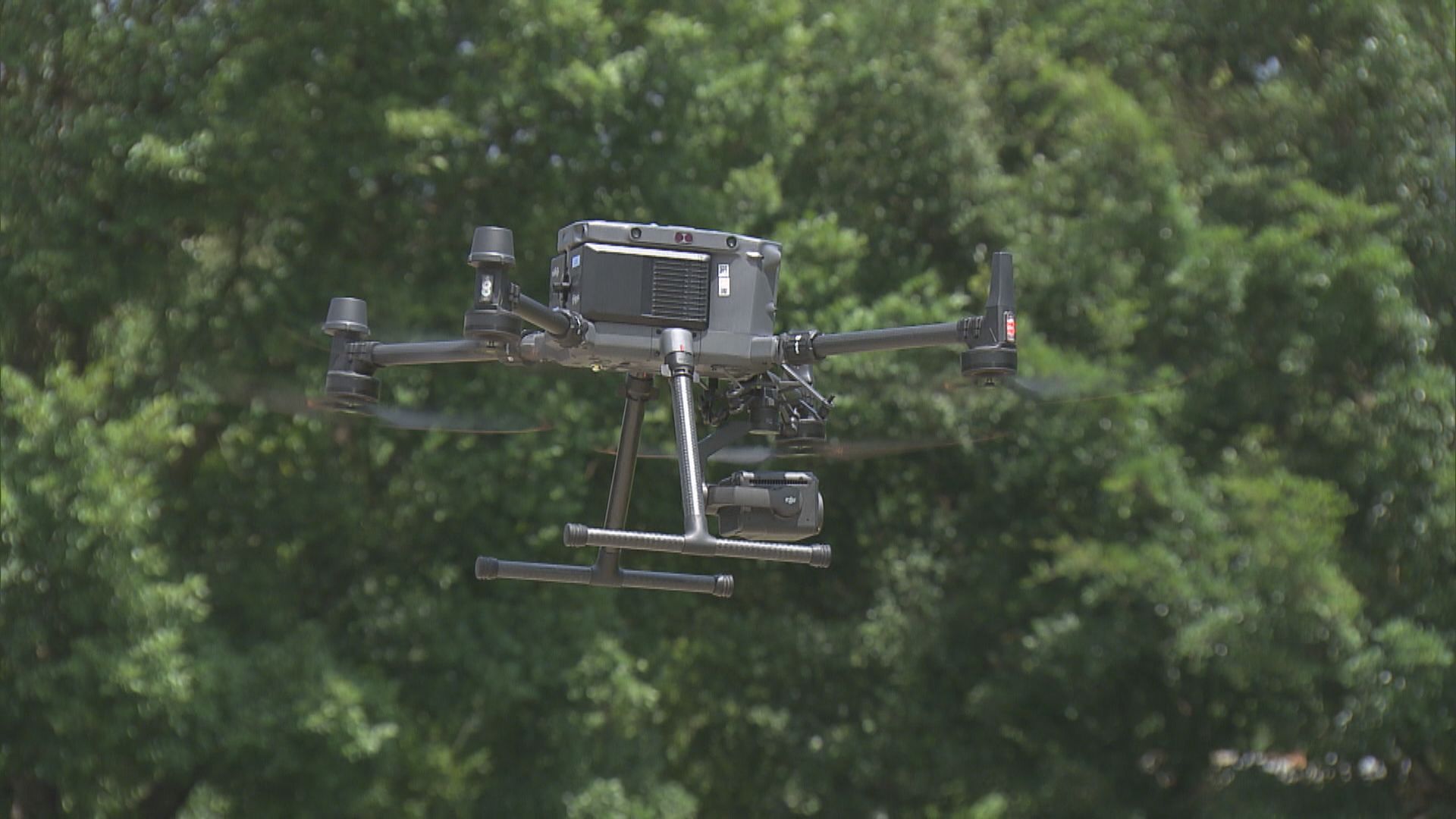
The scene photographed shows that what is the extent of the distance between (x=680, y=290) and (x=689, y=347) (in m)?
0.15

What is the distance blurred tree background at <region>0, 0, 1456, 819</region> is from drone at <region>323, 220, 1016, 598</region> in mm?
5535

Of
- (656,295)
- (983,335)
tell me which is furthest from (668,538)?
(983,335)

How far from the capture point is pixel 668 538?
151 inches

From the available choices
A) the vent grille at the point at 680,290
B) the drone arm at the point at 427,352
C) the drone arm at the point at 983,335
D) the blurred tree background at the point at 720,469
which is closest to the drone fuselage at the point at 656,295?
the vent grille at the point at 680,290

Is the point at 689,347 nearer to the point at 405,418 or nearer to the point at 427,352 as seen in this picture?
the point at 427,352

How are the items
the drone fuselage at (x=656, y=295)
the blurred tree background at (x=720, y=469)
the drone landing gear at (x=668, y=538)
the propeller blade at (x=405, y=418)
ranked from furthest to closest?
the blurred tree background at (x=720, y=469)
the propeller blade at (x=405, y=418)
the drone fuselage at (x=656, y=295)
the drone landing gear at (x=668, y=538)

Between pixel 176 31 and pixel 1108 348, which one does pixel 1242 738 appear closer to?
pixel 1108 348

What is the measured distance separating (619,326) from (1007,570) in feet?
28.8

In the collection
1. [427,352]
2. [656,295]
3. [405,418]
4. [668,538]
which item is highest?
[656,295]

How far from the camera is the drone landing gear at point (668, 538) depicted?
12.7ft

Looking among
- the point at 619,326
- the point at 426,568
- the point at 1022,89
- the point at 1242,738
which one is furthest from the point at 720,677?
the point at 619,326

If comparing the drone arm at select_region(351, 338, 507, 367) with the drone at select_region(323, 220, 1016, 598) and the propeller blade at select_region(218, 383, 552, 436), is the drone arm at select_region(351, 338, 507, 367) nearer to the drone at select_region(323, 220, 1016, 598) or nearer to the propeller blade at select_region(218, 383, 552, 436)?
the drone at select_region(323, 220, 1016, 598)

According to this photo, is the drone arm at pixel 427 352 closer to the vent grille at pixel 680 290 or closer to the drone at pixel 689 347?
the drone at pixel 689 347

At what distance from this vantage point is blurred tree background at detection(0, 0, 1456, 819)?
10.5m
